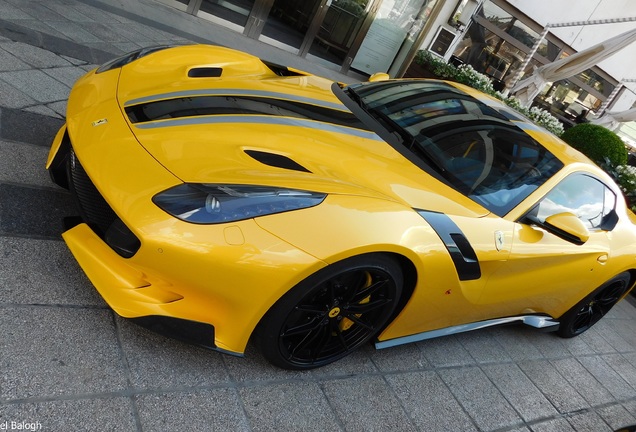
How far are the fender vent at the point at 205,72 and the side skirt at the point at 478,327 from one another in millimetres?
1886

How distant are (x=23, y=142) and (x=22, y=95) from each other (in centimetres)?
76

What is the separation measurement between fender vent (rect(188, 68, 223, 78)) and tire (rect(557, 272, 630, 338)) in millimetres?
2985

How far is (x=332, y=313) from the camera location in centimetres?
217

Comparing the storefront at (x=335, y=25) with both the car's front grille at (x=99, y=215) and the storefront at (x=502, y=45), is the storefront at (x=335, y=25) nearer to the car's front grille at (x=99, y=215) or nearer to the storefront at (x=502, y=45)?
the storefront at (x=502, y=45)

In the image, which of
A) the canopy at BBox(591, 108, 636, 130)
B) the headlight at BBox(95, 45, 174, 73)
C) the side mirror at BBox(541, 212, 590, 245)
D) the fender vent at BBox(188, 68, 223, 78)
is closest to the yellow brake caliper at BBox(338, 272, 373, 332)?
the side mirror at BBox(541, 212, 590, 245)

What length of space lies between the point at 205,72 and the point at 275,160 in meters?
1.15

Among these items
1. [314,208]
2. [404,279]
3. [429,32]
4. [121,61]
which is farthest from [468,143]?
[429,32]

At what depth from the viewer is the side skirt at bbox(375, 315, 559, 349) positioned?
8.25ft

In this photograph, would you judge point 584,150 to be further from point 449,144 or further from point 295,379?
point 295,379

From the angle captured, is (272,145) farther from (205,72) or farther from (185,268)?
(205,72)

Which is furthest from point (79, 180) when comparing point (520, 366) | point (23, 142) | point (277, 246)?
point (520, 366)

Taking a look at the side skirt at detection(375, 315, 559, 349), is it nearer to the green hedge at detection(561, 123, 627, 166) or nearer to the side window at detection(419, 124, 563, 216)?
the side window at detection(419, 124, 563, 216)

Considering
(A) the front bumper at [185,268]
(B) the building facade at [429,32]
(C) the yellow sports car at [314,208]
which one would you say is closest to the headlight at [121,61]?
(C) the yellow sports car at [314,208]

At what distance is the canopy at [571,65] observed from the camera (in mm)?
8812
